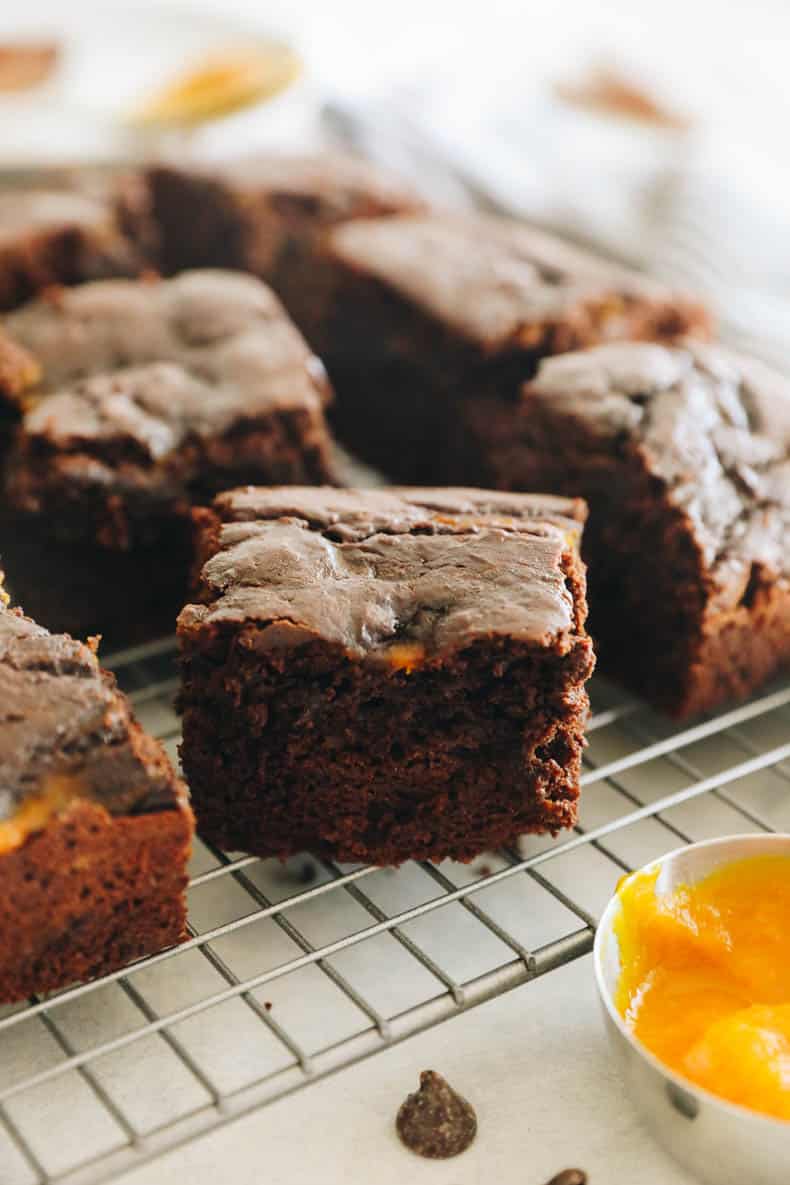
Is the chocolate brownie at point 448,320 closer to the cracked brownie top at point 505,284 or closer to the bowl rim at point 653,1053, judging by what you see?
the cracked brownie top at point 505,284

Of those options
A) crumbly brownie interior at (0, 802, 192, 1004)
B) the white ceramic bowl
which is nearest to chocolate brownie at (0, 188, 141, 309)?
crumbly brownie interior at (0, 802, 192, 1004)

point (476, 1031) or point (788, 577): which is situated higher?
point (788, 577)

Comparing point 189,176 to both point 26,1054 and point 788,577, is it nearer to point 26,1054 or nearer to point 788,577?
point 788,577

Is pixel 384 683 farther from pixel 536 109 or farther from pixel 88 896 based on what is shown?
pixel 536 109

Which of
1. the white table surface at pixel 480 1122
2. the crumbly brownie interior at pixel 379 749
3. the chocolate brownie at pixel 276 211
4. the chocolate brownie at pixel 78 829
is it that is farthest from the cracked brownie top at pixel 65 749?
the chocolate brownie at pixel 276 211

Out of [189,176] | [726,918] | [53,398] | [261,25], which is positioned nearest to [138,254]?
[189,176]

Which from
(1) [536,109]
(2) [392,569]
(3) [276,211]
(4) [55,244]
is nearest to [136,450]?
(2) [392,569]
